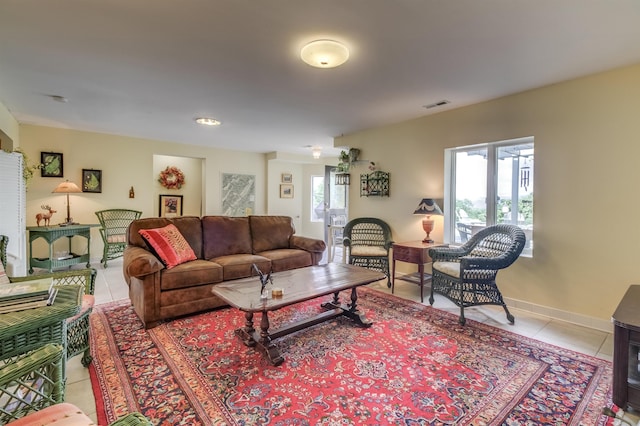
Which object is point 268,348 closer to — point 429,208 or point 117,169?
point 429,208

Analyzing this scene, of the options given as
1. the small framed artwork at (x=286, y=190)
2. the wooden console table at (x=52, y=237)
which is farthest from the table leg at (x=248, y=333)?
the small framed artwork at (x=286, y=190)

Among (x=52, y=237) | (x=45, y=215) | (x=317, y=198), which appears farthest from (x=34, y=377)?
(x=317, y=198)

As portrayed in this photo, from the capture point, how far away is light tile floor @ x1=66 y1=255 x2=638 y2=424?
180cm

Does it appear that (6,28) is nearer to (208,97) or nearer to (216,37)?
(216,37)

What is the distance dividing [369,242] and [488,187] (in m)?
1.93

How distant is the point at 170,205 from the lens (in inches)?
272

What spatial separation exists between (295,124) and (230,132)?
4.49 ft

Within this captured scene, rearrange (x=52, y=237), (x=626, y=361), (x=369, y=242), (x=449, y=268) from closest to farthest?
(x=626, y=361) → (x=449, y=268) → (x=52, y=237) → (x=369, y=242)

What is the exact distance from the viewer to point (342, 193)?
7.59m

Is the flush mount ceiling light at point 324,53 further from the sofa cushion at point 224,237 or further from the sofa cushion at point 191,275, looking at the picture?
the sofa cushion at point 224,237

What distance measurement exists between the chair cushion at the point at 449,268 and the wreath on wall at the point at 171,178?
601 centimetres

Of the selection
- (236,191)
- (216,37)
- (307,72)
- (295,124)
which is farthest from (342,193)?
(216,37)

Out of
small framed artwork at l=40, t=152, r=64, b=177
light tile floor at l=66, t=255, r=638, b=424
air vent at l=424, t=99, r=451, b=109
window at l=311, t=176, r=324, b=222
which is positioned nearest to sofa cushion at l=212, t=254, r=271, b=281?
light tile floor at l=66, t=255, r=638, b=424

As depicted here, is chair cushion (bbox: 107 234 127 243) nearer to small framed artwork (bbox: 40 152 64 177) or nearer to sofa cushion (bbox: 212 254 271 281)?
small framed artwork (bbox: 40 152 64 177)
